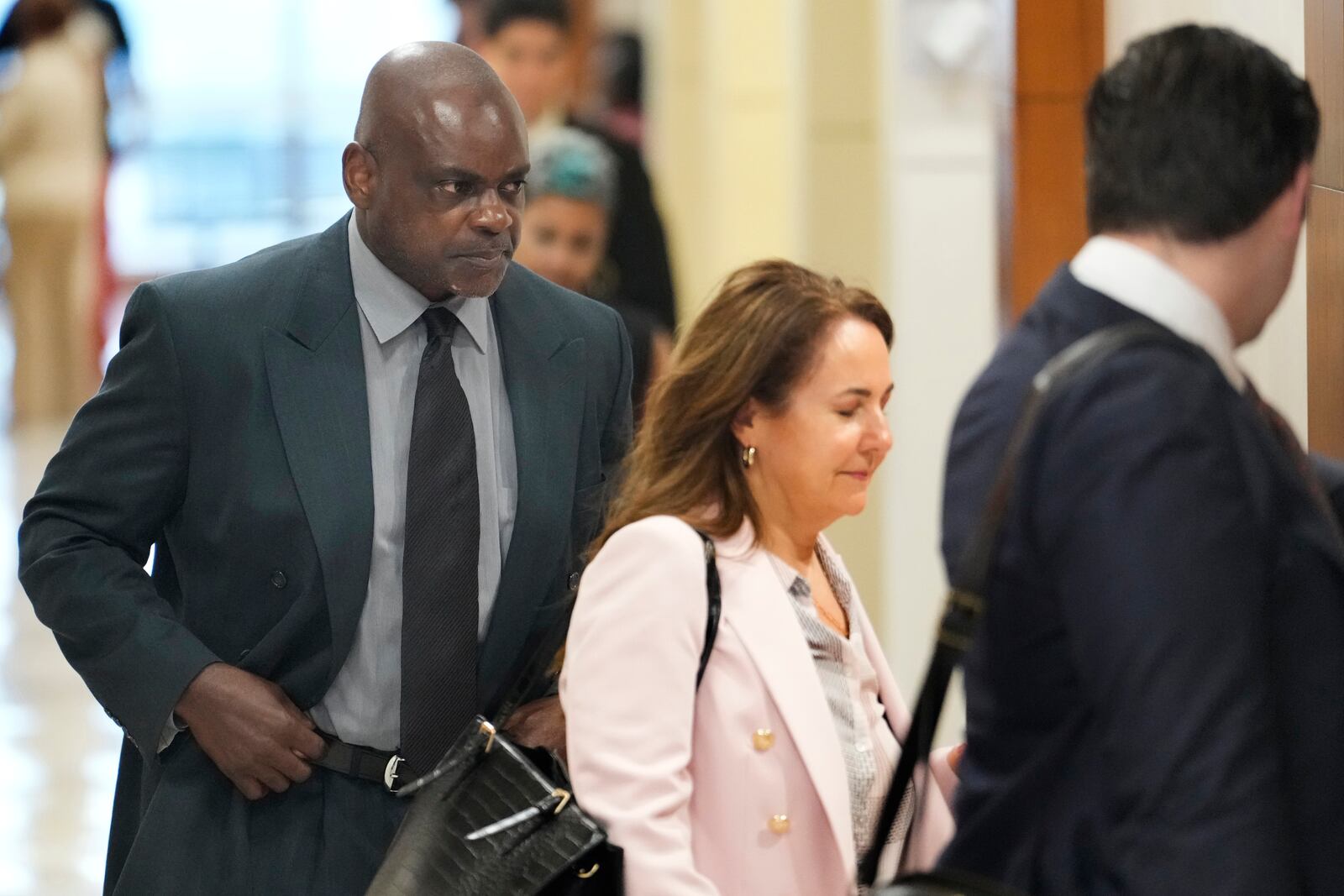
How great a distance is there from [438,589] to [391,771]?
270 millimetres

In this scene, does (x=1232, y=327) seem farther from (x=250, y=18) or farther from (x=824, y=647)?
(x=250, y=18)

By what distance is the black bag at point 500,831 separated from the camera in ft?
7.97

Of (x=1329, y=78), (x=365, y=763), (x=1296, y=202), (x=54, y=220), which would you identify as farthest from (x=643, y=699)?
(x=54, y=220)

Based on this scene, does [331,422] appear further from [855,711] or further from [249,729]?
[855,711]

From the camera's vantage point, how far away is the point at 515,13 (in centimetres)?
614

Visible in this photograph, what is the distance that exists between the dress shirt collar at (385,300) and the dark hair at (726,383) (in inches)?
15.2

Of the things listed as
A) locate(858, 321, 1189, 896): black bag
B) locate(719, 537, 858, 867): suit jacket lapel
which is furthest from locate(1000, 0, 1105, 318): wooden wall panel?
locate(858, 321, 1189, 896): black bag

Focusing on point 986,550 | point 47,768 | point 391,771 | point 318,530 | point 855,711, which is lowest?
point 47,768

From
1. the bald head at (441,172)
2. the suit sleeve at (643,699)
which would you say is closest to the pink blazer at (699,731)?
the suit sleeve at (643,699)

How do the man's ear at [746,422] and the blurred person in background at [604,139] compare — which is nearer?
the man's ear at [746,422]

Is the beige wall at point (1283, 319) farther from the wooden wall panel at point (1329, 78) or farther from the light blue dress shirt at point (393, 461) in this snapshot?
the light blue dress shirt at point (393, 461)

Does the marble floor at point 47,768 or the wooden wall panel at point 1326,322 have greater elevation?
the wooden wall panel at point 1326,322

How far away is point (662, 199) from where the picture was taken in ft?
39.3

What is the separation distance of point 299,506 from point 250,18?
18.2 m
